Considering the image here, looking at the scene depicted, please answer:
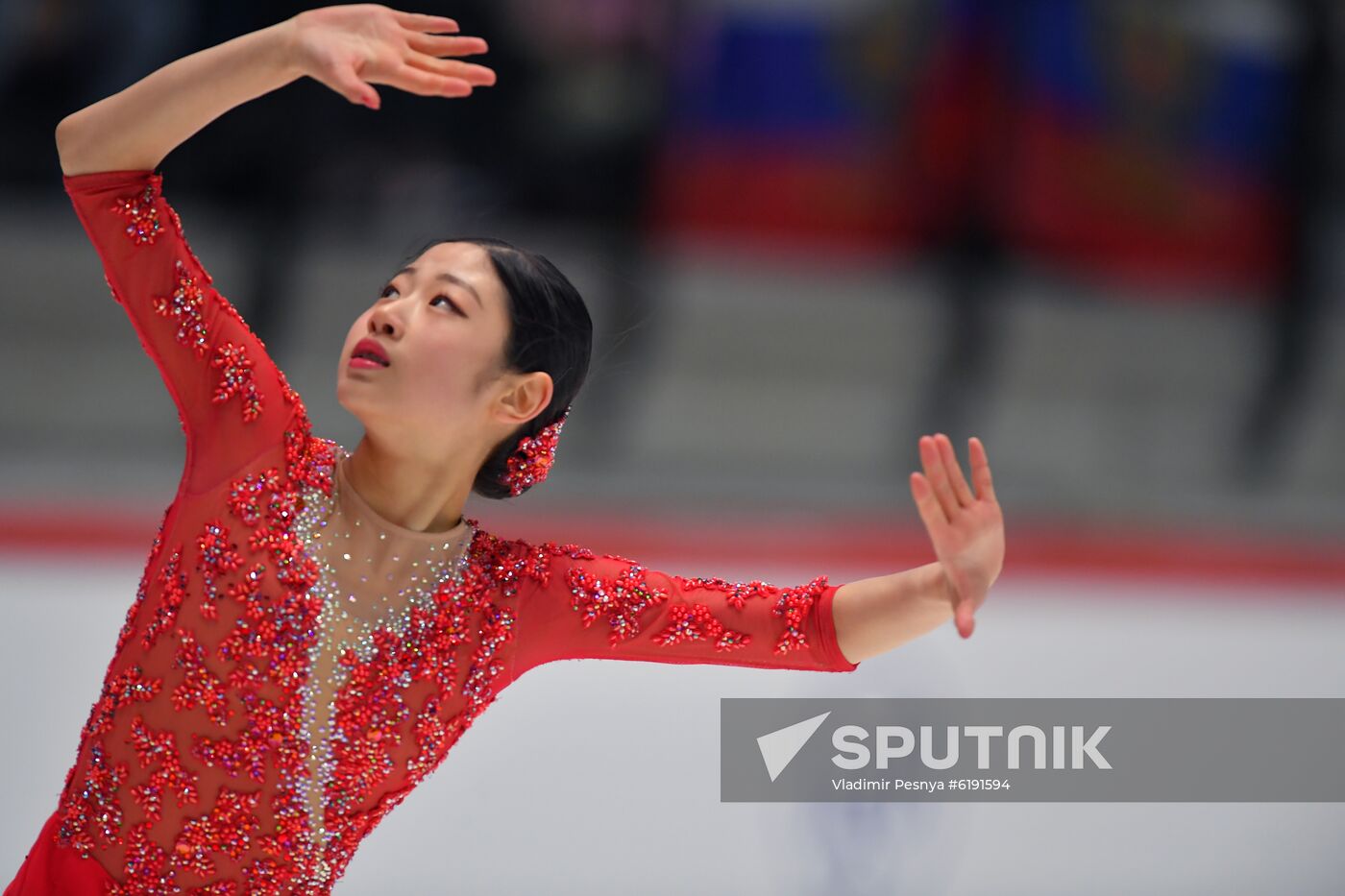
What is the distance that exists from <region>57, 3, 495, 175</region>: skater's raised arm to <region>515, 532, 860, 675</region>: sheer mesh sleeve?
68 centimetres

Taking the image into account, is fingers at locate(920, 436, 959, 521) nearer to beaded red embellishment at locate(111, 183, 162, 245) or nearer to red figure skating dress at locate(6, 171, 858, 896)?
red figure skating dress at locate(6, 171, 858, 896)

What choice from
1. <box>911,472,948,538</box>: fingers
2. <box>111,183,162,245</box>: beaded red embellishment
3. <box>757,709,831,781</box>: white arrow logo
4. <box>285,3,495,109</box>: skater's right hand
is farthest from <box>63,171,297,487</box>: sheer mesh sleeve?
<box>757,709,831,781</box>: white arrow logo

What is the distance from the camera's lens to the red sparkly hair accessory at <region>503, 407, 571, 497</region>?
1.98 metres

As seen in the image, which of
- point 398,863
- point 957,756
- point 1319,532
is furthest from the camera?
point 1319,532

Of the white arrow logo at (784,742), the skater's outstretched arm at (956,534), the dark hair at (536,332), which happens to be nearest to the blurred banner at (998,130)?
the white arrow logo at (784,742)

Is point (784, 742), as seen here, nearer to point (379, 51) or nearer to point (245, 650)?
point (245, 650)

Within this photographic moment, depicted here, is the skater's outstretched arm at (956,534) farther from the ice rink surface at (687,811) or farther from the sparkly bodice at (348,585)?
the ice rink surface at (687,811)

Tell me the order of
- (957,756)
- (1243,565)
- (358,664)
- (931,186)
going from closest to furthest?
(358,664)
(957,756)
(1243,565)
(931,186)

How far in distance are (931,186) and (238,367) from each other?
554 cm

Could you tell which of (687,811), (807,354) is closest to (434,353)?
(687,811)

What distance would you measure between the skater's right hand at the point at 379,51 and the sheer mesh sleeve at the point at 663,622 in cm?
67

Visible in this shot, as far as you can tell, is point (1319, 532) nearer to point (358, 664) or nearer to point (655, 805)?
point (655, 805)

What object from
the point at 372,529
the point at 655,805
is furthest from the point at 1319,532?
the point at 372,529

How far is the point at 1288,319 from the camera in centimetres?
630
